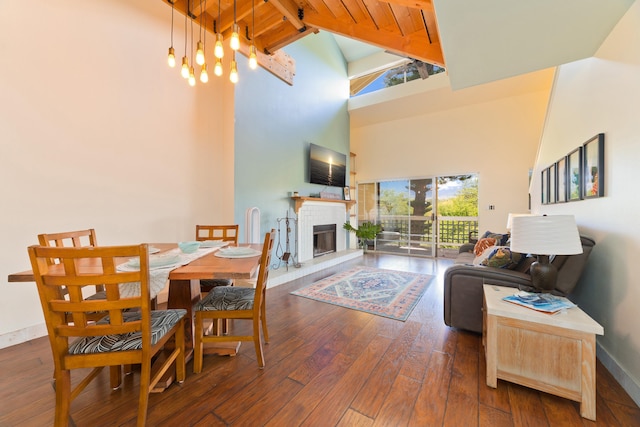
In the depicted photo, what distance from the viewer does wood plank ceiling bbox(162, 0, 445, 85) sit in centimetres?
241

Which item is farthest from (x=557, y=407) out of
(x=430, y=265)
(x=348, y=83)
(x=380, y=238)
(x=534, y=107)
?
(x=348, y=83)

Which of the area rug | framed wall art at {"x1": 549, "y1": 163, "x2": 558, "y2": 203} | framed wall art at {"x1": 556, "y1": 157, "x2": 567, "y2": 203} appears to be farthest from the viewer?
framed wall art at {"x1": 549, "y1": 163, "x2": 558, "y2": 203}

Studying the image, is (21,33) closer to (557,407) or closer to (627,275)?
(557,407)

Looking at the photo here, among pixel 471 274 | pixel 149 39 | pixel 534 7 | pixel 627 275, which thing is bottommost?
pixel 471 274

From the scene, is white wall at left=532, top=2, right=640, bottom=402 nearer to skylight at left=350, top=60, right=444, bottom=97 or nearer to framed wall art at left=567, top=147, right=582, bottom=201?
framed wall art at left=567, top=147, right=582, bottom=201

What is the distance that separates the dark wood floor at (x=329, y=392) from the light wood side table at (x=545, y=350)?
0.31ft

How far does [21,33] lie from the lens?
6.42 ft

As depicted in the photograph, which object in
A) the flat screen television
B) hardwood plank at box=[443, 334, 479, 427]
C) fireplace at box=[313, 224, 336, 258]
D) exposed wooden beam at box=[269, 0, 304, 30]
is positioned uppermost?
exposed wooden beam at box=[269, 0, 304, 30]

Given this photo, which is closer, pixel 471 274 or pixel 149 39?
pixel 471 274

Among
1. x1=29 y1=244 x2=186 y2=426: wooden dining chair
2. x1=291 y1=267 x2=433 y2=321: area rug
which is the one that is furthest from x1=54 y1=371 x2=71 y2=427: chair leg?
x1=291 y1=267 x2=433 y2=321: area rug

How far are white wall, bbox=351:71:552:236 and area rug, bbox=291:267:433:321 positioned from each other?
2.87 meters

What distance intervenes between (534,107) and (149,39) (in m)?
6.66

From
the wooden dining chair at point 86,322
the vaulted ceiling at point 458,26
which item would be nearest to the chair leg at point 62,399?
the wooden dining chair at point 86,322

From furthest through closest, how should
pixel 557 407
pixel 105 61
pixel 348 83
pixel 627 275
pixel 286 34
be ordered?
pixel 348 83 < pixel 286 34 < pixel 105 61 < pixel 627 275 < pixel 557 407
